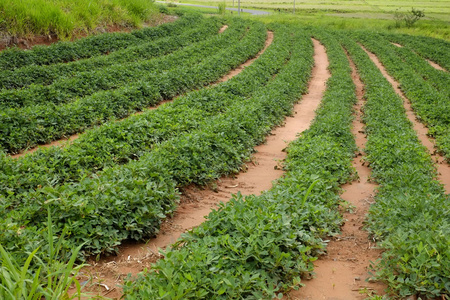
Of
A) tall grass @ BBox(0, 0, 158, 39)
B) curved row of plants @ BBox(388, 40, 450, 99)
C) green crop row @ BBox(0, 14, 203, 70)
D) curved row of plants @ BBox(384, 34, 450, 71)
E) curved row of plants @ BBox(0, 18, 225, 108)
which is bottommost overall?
curved row of plants @ BBox(384, 34, 450, 71)

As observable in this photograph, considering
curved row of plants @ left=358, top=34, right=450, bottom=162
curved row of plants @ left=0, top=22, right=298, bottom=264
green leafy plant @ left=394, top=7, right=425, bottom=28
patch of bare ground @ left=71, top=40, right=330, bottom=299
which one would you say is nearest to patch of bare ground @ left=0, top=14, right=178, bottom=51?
curved row of plants @ left=0, top=22, right=298, bottom=264

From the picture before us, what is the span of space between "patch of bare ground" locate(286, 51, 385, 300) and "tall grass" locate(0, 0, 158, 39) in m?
15.8

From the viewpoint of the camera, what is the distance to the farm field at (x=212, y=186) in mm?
4199

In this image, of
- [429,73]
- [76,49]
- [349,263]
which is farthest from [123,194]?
[429,73]

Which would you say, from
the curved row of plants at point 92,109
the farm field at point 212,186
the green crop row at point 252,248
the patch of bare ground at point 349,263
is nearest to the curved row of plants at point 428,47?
the farm field at point 212,186

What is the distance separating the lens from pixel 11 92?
10.9 meters

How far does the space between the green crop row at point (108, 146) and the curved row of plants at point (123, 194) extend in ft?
0.13

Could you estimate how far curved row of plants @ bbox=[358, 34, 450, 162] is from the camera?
1198cm

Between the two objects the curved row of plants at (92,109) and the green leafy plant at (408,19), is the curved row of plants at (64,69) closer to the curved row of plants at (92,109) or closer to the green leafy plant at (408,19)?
the curved row of plants at (92,109)

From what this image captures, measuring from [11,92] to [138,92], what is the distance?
11.6 ft

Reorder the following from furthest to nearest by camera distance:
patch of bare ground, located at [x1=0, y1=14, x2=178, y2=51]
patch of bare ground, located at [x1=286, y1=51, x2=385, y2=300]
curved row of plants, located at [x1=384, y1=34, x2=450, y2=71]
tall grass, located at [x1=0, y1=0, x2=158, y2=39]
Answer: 1. curved row of plants, located at [x1=384, y1=34, x2=450, y2=71]
2. tall grass, located at [x1=0, y1=0, x2=158, y2=39]
3. patch of bare ground, located at [x1=0, y1=14, x2=178, y2=51]
4. patch of bare ground, located at [x1=286, y1=51, x2=385, y2=300]

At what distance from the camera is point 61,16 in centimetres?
1919

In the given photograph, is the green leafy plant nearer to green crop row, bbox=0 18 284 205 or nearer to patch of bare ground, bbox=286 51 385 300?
green crop row, bbox=0 18 284 205

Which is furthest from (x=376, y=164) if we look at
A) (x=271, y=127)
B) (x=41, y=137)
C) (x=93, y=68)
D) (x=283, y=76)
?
(x=93, y=68)
